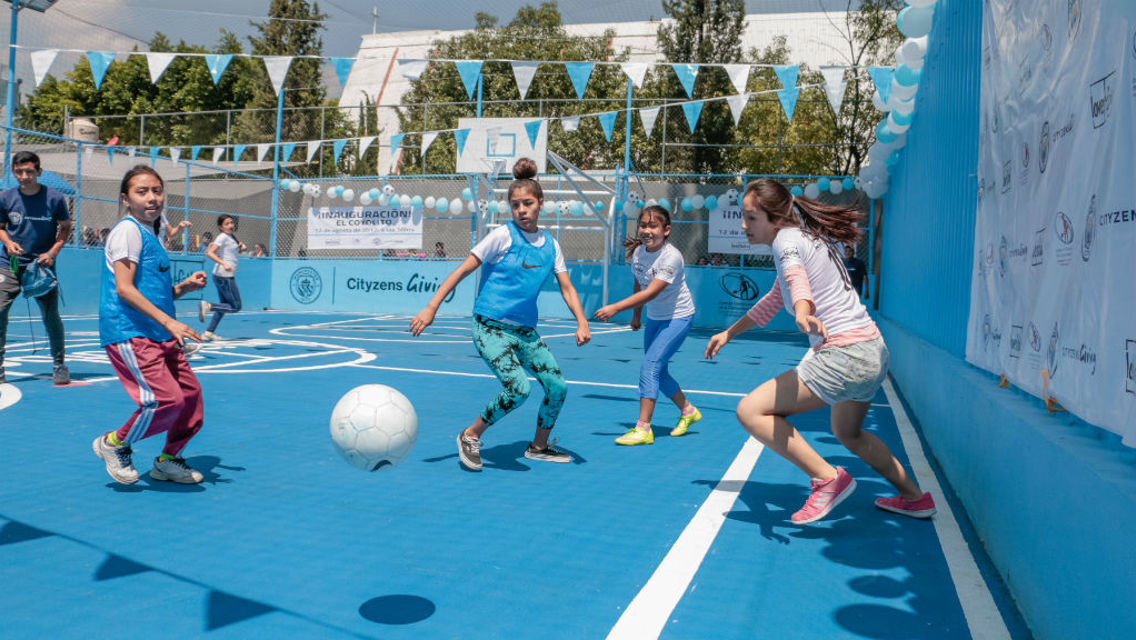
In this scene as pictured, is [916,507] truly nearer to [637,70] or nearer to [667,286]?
[667,286]

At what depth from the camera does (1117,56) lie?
2.36 metres

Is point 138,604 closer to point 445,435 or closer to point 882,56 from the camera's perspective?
point 445,435

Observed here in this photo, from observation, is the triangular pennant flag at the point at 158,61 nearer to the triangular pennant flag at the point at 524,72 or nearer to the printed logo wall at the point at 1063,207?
the triangular pennant flag at the point at 524,72

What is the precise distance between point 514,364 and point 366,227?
18.8 meters

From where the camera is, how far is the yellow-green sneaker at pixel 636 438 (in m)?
6.16

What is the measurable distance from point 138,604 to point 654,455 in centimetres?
355

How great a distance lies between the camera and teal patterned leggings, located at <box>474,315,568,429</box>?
17.2ft

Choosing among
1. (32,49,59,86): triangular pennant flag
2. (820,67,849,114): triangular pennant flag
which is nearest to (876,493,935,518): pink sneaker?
(820,67,849,114): triangular pennant flag

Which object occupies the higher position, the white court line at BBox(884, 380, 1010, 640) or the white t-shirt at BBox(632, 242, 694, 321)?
the white t-shirt at BBox(632, 242, 694, 321)

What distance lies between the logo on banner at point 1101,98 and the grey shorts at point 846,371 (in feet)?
5.04

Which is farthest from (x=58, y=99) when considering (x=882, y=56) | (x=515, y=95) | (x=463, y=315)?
(x=882, y=56)

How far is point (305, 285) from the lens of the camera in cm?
2262

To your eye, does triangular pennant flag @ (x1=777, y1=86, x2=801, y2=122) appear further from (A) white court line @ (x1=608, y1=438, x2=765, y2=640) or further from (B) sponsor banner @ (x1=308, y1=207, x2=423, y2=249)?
(A) white court line @ (x1=608, y1=438, x2=765, y2=640)

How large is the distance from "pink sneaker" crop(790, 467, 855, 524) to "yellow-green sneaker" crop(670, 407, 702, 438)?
96.1 inches
